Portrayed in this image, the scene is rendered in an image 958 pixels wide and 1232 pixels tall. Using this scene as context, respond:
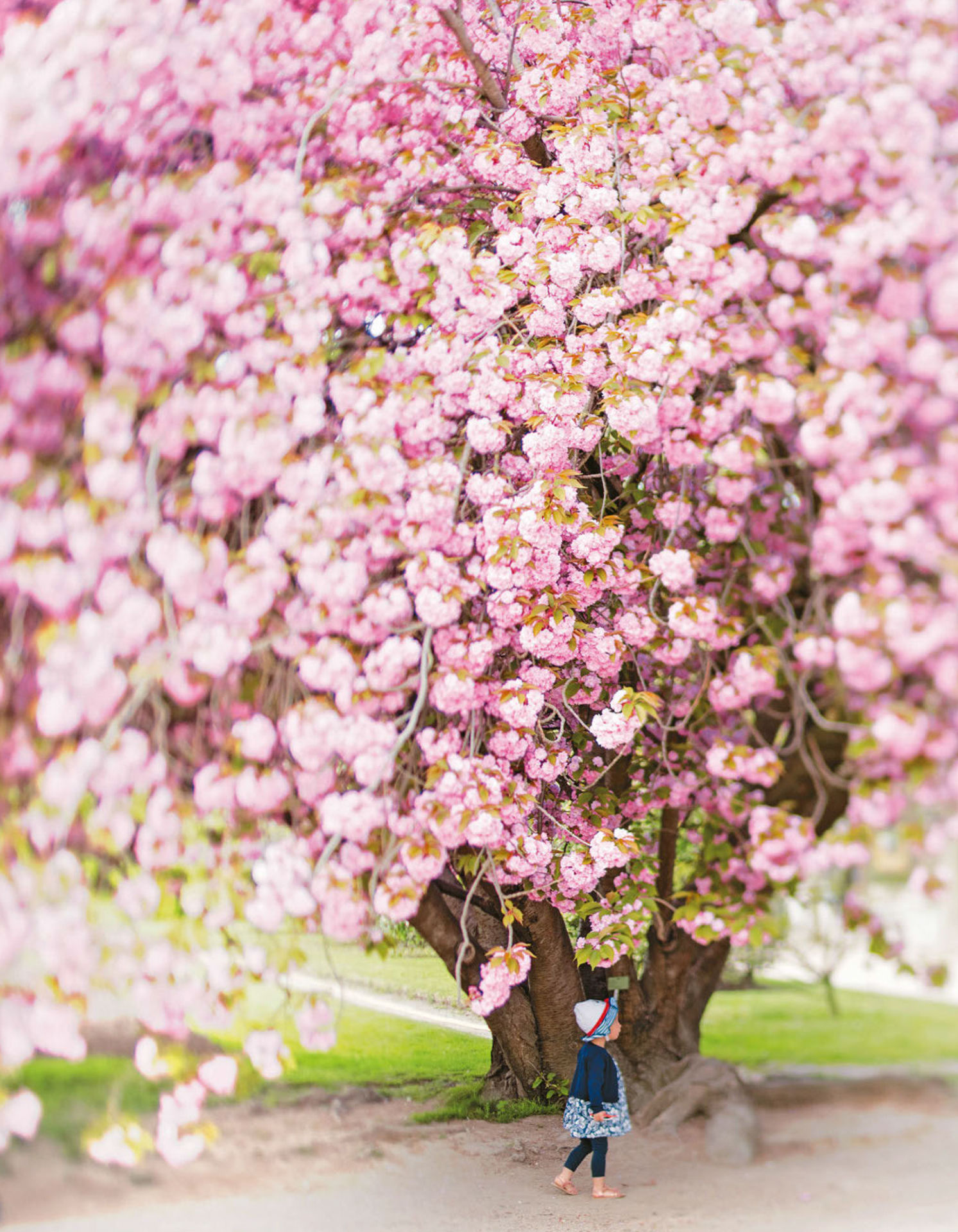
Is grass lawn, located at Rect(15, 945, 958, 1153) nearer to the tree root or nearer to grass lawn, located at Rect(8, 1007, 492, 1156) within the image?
grass lawn, located at Rect(8, 1007, 492, 1156)

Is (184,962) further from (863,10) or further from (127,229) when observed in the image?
(863,10)

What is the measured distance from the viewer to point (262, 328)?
3.85 m

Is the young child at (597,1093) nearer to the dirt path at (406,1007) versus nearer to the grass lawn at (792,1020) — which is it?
the grass lawn at (792,1020)

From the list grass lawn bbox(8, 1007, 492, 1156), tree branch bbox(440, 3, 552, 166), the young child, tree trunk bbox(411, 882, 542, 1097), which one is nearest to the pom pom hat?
the young child

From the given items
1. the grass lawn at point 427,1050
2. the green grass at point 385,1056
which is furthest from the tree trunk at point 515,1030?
the green grass at point 385,1056

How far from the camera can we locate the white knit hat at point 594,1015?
4863 mm

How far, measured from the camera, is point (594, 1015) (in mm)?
4867

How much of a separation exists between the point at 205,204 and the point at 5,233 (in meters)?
0.74

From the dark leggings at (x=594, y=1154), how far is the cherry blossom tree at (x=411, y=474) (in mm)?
965

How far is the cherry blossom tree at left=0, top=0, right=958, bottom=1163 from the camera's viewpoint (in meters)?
3.47

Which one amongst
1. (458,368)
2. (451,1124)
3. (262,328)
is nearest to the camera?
(262,328)

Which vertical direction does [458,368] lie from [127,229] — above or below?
below

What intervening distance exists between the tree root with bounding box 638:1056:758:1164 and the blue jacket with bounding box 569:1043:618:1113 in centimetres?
79

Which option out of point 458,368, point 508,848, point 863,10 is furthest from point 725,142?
point 508,848
